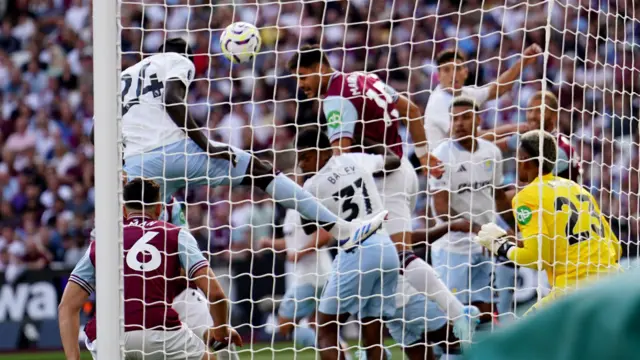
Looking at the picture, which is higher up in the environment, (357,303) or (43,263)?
(357,303)

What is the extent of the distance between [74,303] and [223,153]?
1345 millimetres

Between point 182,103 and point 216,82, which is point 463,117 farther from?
point 216,82

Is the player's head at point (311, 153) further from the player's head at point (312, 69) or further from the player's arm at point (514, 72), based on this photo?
the player's arm at point (514, 72)

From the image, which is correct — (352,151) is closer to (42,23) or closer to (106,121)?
(106,121)

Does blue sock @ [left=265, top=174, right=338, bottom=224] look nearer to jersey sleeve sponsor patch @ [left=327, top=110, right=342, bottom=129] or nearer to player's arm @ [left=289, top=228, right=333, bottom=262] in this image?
player's arm @ [left=289, top=228, right=333, bottom=262]

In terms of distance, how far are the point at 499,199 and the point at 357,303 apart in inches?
76.3

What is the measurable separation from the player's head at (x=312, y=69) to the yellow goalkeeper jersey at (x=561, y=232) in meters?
1.63

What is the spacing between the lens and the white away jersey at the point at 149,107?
20.8 ft

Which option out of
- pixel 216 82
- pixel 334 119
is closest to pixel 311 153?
pixel 334 119

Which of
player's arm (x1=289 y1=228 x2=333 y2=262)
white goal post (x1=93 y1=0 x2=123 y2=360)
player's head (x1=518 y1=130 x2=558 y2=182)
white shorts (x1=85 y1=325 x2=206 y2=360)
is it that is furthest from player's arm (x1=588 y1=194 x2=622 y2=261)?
white goal post (x1=93 y1=0 x2=123 y2=360)

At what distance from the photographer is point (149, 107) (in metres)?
6.37

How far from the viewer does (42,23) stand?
51.5ft

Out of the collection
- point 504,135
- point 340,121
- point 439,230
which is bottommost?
point 439,230

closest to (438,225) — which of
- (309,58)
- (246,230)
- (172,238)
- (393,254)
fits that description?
(393,254)
